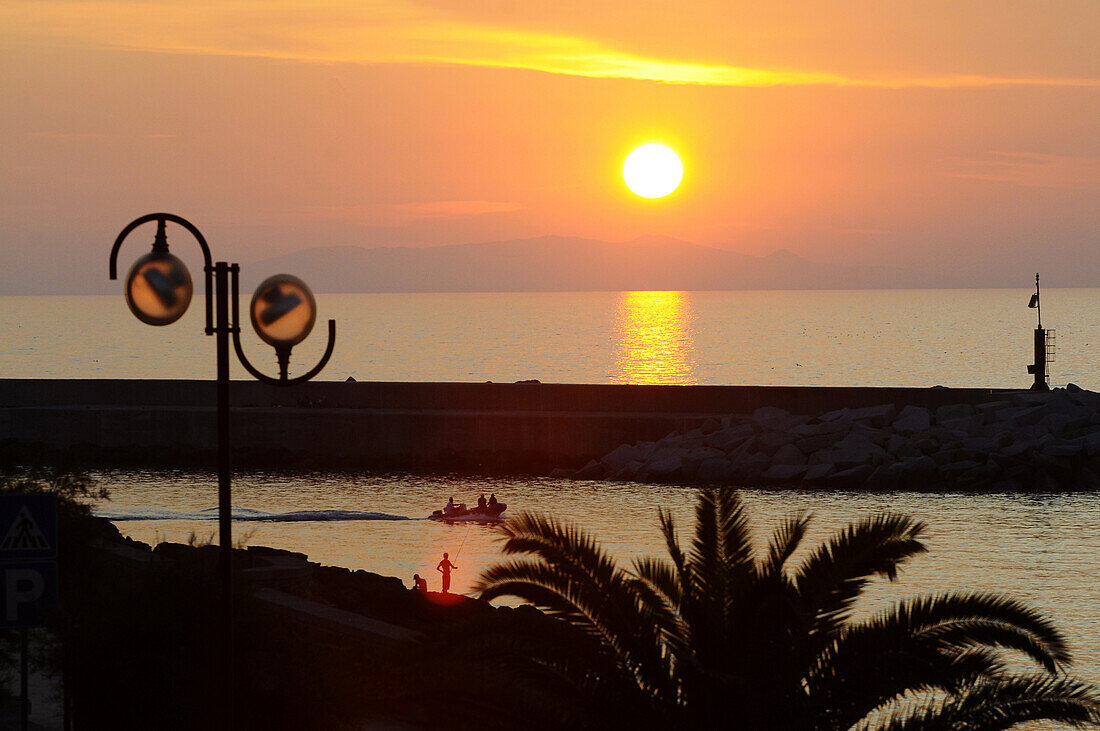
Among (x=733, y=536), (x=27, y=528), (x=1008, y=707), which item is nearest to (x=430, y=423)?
(x=733, y=536)

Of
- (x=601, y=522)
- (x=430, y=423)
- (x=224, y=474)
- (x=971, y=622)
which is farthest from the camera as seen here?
(x=430, y=423)

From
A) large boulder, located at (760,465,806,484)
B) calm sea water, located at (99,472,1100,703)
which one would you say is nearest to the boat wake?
calm sea water, located at (99,472,1100,703)

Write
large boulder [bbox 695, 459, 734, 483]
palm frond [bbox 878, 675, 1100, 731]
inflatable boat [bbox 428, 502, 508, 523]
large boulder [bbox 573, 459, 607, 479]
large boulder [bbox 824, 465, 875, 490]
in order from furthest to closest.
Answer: large boulder [bbox 573, 459, 607, 479] → large boulder [bbox 695, 459, 734, 483] → large boulder [bbox 824, 465, 875, 490] → inflatable boat [bbox 428, 502, 508, 523] → palm frond [bbox 878, 675, 1100, 731]

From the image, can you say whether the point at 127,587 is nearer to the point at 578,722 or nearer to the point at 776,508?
the point at 578,722

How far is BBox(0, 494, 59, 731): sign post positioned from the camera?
816 centimetres

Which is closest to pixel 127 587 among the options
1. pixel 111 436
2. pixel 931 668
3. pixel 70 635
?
pixel 70 635

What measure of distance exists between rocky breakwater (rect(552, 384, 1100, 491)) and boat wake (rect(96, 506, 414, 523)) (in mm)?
9643

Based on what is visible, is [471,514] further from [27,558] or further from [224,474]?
[27,558]

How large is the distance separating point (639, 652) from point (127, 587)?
15.2 ft

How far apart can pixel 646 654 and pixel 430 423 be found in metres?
43.3

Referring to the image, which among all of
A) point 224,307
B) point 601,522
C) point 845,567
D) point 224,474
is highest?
point 224,307

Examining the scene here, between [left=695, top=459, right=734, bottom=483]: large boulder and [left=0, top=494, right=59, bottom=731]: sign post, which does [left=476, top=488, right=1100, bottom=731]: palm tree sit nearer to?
A: [left=0, top=494, right=59, bottom=731]: sign post

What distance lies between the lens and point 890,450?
46781 millimetres

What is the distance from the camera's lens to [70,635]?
11.3 m
